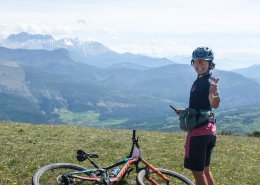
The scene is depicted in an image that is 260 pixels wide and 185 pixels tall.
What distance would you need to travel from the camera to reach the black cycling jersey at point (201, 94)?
33.3 feet

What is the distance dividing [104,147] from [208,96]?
33.3ft

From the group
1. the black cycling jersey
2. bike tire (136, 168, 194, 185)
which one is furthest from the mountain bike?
the black cycling jersey

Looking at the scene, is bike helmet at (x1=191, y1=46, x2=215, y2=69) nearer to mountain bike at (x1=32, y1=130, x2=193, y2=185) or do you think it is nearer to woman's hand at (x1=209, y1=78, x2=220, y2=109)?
woman's hand at (x1=209, y1=78, x2=220, y2=109)

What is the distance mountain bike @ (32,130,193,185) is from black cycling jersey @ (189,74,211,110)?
2.12 metres

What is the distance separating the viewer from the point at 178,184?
41.9 ft

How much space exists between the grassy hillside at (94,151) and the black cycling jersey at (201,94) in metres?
5.75

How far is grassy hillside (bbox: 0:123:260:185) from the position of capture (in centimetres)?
1480

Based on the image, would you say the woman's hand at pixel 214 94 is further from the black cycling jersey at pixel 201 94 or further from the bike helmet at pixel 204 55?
the bike helmet at pixel 204 55

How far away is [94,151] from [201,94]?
918 cm

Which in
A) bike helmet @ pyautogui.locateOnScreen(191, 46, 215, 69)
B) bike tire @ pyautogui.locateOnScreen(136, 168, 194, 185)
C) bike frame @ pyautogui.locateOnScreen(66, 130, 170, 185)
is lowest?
bike tire @ pyautogui.locateOnScreen(136, 168, 194, 185)

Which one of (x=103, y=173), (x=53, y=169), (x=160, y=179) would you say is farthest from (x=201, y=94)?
(x=53, y=169)

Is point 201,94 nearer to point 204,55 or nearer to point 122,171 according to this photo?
point 204,55

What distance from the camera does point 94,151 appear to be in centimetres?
1836

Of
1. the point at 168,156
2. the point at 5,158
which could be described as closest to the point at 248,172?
the point at 168,156
